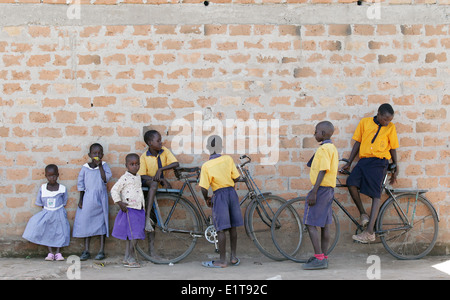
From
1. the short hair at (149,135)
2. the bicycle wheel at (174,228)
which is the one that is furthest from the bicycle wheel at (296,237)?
the short hair at (149,135)

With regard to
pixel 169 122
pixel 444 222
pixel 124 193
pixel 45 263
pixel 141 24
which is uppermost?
pixel 141 24

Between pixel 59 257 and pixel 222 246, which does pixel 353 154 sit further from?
pixel 59 257

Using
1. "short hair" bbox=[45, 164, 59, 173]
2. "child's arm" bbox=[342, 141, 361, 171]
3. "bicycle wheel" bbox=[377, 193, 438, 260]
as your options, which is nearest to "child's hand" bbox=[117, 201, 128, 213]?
"short hair" bbox=[45, 164, 59, 173]

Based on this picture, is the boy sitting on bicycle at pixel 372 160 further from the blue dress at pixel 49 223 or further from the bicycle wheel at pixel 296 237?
the blue dress at pixel 49 223

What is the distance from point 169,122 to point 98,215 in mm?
1425

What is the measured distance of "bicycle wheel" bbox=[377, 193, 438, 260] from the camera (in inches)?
251

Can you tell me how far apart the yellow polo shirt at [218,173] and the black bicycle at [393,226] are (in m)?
0.81

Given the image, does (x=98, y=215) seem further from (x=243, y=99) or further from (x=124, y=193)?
(x=243, y=99)

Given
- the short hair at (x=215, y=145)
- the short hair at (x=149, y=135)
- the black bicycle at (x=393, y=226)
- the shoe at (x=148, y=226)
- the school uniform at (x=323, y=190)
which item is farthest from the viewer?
the black bicycle at (x=393, y=226)

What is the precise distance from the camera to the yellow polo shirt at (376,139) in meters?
6.19

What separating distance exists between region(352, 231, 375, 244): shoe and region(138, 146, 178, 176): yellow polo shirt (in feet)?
7.77

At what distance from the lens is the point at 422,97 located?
253 inches

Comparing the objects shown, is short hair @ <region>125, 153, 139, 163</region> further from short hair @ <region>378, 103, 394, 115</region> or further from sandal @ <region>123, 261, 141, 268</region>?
short hair @ <region>378, 103, 394, 115</region>

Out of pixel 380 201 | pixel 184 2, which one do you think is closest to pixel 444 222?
pixel 380 201
